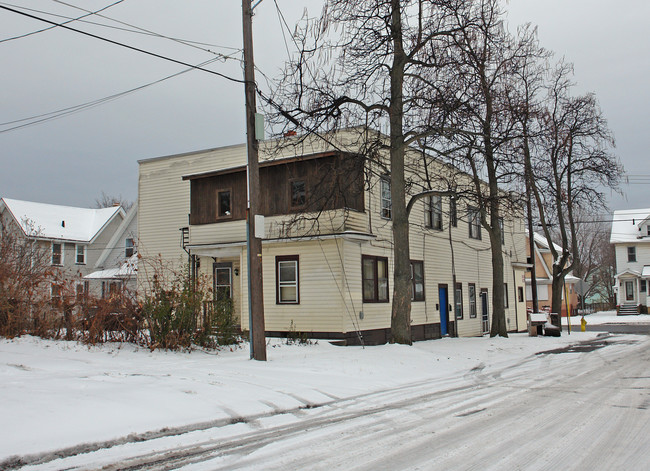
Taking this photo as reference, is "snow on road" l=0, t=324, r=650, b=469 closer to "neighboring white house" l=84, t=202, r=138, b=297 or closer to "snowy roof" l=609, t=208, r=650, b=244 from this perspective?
"neighboring white house" l=84, t=202, r=138, b=297

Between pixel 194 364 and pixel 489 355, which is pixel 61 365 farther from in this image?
pixel 489 355

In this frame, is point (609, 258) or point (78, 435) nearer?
point (78, 435)

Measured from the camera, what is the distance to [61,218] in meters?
44.6

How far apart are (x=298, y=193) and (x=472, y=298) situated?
12991mm

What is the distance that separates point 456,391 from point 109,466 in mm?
7002

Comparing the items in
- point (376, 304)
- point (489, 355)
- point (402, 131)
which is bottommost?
point (489, 355)

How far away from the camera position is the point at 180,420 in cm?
780

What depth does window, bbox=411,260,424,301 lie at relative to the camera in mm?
24156

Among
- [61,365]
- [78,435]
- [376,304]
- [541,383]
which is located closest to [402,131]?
[376,304]

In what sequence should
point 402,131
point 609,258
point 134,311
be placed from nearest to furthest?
point 134,311
point 402,131
point 609,258

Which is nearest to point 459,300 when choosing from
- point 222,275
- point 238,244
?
point 222,275

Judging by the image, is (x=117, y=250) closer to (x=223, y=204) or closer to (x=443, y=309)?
(x=223, y=204)

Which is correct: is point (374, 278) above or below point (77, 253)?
below

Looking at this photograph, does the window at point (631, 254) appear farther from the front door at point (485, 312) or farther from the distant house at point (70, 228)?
the distant house at point (70, 228)
